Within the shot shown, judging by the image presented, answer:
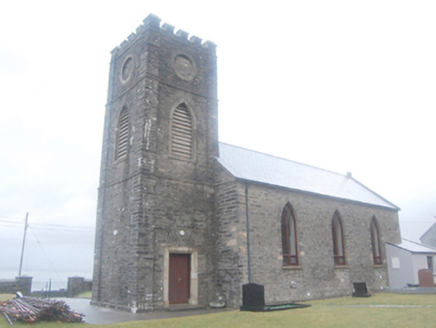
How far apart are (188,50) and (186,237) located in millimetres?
10003

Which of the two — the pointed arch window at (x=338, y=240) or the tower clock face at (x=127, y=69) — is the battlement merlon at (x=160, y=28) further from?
the pointed arch window at (x=338, y=240)

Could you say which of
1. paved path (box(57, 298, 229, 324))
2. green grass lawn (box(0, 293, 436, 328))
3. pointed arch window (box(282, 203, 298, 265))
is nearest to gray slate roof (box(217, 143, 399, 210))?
pointed arch window (box(282, 203, 298, 265))

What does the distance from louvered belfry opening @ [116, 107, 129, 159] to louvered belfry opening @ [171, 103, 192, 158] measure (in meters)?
2.36

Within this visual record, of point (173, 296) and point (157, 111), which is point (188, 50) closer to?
point (157, 111)

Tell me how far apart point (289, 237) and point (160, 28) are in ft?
41.9

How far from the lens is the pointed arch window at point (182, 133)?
62.0 feet

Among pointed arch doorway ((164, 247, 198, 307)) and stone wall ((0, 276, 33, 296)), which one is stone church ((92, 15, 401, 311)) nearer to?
pointed arch doorway ((164, 247, 198, 307))

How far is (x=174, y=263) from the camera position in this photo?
17.3m

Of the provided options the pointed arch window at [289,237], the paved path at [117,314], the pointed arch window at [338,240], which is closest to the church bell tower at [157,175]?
the paved path at [117,314]

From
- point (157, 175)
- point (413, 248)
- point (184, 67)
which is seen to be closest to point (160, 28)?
point (184, 67)

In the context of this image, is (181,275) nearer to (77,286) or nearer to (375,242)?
(77,286)

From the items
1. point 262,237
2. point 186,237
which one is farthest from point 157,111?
point 262,237

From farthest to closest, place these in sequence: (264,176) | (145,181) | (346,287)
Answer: (346,287) → (264,176) → (145,181)

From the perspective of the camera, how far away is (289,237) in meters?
20.4
